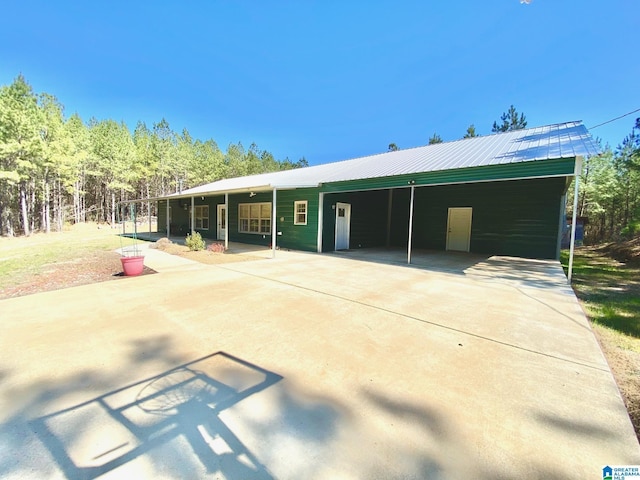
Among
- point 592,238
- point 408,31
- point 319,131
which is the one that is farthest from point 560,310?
point 319,131

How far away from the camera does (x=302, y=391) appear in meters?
2.37

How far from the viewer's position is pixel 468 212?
41.0ft

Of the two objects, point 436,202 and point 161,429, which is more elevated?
point 436,202

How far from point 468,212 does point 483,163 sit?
5.80 meters

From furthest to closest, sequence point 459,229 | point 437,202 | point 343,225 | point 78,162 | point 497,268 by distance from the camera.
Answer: point 78,162
point 437,202
point 459,229
point 343,225
point 497,268

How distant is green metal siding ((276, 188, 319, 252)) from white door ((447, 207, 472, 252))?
6348mm

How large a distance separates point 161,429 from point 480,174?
8.08 m

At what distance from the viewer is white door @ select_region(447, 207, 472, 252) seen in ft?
41.2

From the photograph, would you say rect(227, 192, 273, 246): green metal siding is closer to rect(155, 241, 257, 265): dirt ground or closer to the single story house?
the single story house

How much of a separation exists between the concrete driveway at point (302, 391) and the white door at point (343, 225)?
24.3ft

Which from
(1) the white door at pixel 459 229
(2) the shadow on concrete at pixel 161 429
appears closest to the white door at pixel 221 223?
(1) the white door at pixel 459 229

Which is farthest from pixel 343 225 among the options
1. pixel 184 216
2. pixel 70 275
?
pixel 184 216

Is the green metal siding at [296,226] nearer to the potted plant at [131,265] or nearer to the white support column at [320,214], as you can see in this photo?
the white support column at [320,214]

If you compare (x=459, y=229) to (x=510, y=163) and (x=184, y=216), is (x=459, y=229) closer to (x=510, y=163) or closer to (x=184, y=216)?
(x=510, y=163)
